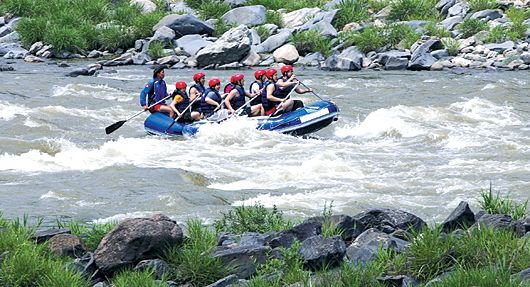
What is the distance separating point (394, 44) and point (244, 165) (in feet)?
42.6

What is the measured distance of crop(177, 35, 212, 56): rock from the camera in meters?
25.2

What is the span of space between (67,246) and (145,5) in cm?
2559

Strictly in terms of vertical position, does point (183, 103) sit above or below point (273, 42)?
above

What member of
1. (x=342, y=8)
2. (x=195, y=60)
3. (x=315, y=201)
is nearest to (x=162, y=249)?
(x=315, y=201)

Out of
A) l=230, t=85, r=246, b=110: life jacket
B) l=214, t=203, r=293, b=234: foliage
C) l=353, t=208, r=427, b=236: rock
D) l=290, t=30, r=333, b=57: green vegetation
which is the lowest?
l=290, t=30, r=333, b=57: green vegetation

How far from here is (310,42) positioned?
24.9m

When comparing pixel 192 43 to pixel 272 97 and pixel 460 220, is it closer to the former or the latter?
pixel 272 97

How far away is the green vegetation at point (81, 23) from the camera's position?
26109 mm

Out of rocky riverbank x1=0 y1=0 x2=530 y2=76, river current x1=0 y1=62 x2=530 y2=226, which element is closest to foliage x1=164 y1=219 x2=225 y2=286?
river current x1=0 y1=62 x2=530 y2=226

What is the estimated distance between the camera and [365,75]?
21812 mm

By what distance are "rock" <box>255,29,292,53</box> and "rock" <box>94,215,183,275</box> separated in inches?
753

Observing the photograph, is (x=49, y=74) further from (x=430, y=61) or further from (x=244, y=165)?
(x=244, y=165)

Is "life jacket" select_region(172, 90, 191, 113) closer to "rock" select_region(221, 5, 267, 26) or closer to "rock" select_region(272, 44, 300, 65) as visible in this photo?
"rock" select_region(272, 44, 300, 65)

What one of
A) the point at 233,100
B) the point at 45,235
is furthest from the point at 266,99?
the point at 45,235
